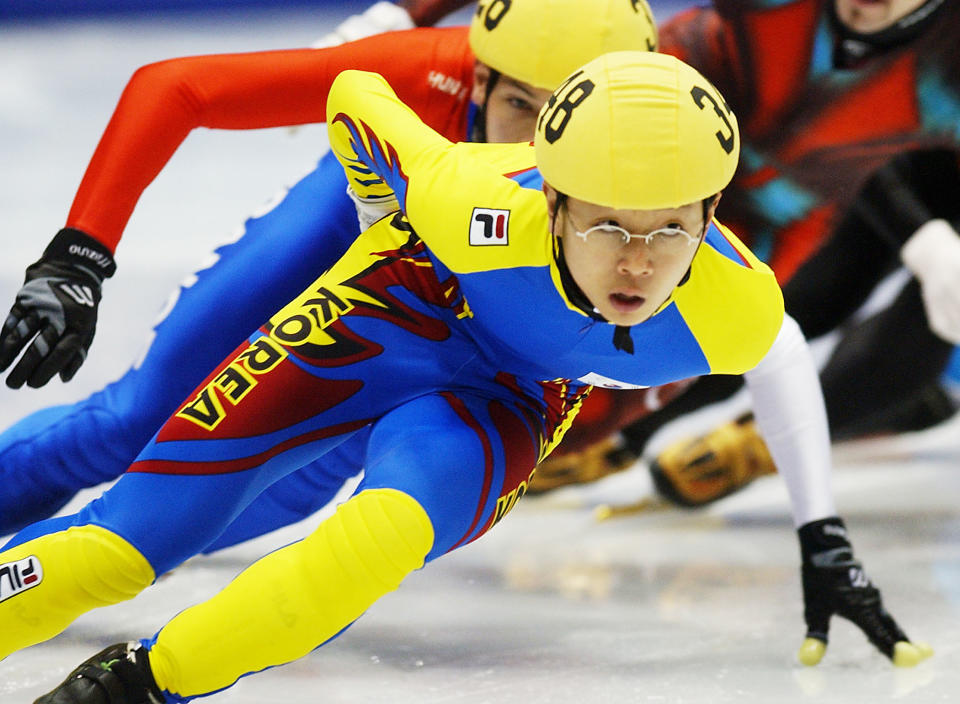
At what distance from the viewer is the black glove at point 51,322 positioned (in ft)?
7.86

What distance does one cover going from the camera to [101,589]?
2309mm

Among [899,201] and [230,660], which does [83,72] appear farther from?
[230,660]

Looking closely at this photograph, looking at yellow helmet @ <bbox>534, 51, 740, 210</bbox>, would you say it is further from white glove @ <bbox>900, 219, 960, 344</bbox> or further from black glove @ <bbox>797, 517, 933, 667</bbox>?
white glove @ <bbox>900, 219, 960, 344</bbox>

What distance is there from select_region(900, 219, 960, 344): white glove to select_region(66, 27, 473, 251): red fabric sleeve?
131 centimetres

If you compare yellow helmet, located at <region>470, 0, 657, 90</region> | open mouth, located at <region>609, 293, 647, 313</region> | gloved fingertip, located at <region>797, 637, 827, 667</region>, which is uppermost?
yellow helmet, located at <region>470, 0, 657, 90</region>

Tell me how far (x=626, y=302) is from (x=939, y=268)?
66.8 inches

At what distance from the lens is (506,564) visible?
11.7ft

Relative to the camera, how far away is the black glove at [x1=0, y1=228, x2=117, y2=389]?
7.86 ft

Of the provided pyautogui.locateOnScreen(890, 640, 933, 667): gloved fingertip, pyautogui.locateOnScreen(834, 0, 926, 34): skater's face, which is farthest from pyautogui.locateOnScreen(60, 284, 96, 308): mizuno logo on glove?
pyautogui.locateOnScreen(834, 0, 926, 34): skater's face

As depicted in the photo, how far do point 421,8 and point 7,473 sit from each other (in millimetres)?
1554

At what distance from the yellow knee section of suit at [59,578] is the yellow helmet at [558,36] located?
1149mm

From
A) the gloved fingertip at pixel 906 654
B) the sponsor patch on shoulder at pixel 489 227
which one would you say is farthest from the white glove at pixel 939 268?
the sponsor patch on shoulder at pixel 489 227

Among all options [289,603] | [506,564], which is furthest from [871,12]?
[289,603]

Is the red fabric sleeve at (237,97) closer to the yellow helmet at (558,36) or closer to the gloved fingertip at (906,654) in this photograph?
the yellow helmet at (558,36)
